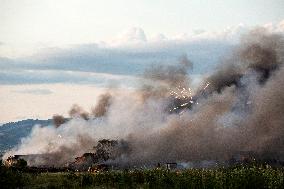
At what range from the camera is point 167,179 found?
53.1 m

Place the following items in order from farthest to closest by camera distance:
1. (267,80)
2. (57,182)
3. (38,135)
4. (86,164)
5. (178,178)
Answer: (38,135) → (267,80) → (86,164) → (57,182) → (178,178)

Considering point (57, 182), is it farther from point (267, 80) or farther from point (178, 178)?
point (267, 80)

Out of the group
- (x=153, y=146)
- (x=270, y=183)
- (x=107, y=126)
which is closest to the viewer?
(x=270, y=183)

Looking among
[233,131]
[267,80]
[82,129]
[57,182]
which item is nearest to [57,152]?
[82,129]

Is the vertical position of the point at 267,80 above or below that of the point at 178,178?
above

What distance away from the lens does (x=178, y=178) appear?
5156 centimetres

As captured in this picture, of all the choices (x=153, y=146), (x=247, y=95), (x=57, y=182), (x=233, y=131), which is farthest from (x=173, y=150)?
(x=57, y=182)

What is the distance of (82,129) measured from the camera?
13025 centimetres

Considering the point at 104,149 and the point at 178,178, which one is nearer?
the point at 178,178

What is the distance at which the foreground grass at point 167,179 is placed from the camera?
A: 47.0m

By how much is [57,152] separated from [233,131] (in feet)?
144

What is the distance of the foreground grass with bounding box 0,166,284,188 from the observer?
154 feet

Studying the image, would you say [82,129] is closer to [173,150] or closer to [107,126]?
[107,126]

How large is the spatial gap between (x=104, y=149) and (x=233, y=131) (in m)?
29.3
